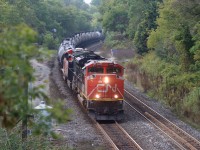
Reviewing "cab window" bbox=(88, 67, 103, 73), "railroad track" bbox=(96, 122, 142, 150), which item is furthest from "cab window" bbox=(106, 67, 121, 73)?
"railroad track" bbox=(96, 122, 142, 150)

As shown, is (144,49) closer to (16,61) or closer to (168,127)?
(168,127)

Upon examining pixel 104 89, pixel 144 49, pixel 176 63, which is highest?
pixel 144 49

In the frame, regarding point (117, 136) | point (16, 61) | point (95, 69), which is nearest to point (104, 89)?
point (95, 69)

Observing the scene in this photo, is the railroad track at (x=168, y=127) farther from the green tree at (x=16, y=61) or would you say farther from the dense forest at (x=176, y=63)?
the green tree at (x=16, y=61)

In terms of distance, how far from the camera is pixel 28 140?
40.8ft

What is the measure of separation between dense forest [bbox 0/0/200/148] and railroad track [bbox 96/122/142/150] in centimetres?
478

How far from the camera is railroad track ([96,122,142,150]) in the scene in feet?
49.3

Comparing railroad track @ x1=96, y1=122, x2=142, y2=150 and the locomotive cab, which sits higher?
the locomotive cab

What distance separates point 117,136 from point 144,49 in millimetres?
24756

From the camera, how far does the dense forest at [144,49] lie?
159 inches

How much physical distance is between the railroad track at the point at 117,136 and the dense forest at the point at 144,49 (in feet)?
15.7

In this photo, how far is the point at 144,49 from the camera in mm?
40688

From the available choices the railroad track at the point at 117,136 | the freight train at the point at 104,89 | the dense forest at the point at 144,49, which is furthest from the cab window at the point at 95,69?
the dense forest at the point at 144,49

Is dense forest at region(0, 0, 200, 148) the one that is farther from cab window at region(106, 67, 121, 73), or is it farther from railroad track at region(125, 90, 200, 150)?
cab window at region(106, 67, 121, 73)
